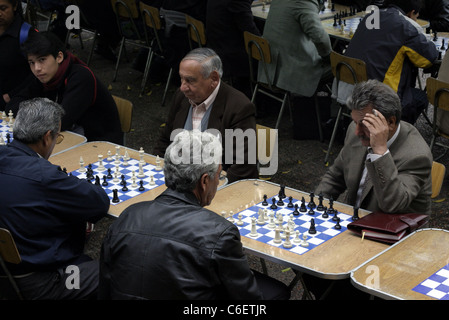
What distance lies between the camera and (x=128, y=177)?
14.4ft

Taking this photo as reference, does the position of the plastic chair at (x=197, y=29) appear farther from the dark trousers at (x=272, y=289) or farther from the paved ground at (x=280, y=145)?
the dark trousers at (x=272, y=289)

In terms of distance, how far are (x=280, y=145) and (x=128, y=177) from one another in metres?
3.05

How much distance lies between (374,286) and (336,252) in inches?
15.3

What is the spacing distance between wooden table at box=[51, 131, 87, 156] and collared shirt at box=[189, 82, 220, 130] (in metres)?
0.84

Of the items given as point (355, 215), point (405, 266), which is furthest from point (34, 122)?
point (405, 266)

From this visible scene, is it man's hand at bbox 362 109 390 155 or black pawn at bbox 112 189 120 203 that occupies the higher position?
man's hand at bbox 362 109 390 155

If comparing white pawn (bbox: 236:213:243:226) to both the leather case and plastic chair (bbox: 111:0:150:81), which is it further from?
plastic chair (bbox: 111:0:150:81)

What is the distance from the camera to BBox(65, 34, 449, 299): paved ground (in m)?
5.37

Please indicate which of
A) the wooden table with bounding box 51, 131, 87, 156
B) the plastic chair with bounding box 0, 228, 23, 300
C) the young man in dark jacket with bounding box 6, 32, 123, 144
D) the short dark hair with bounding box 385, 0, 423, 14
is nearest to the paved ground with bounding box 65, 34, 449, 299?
the wooden table with bounding box 51, 131, 87, 156

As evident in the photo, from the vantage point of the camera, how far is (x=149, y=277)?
8.79ft

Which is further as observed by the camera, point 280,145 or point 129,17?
point 129,17

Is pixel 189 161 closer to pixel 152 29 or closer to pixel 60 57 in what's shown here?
pixel 60 57
